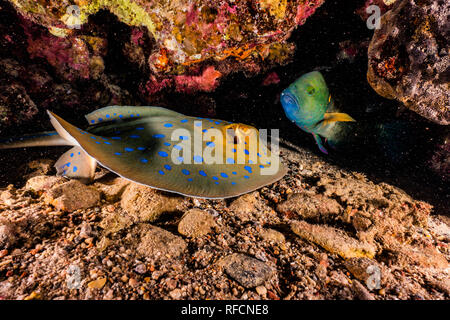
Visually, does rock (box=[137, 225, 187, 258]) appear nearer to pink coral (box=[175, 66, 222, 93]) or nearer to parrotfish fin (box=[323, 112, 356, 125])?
pink coral (box=[175, 66, 222, 93])

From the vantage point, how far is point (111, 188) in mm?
2598

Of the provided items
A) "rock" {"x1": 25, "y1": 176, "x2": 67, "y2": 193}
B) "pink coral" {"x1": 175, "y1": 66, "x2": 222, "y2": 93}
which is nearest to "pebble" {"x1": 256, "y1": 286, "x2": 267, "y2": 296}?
"rock" {"x1": 25, "y1": 176, "x2": 67, "y2": 193}

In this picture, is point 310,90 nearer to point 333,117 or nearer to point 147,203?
point 333,117

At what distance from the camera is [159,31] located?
3113 millimetres

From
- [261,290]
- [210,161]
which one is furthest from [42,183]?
[261,290]

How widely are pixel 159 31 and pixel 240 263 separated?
11.4 feet

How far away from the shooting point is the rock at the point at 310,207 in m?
2.59

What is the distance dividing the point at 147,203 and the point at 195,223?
2.03 feet

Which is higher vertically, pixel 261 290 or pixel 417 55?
pixel 417 55

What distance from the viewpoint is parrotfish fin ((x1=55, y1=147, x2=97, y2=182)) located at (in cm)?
263

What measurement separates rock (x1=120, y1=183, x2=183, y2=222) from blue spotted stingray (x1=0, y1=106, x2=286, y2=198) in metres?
0.47
